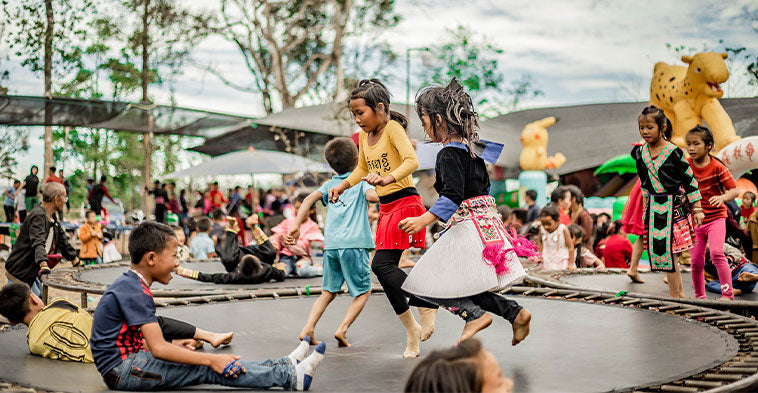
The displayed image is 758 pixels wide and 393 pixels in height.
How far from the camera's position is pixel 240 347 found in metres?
2.65

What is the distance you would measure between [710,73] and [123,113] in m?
8.94

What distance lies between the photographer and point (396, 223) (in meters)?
2.52

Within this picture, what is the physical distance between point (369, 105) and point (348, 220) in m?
0.50

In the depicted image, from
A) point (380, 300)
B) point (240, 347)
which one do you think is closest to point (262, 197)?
point (380, 300)

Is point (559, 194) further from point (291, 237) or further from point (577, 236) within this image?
point (291, 237)

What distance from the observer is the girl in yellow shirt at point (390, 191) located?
8.12ft

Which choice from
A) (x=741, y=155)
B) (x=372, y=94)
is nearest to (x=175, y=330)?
(x=372, y=94)

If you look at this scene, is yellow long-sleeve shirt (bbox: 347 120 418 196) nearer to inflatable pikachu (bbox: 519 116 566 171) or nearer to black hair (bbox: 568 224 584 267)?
black hair (bbox: 568 224 584 267)

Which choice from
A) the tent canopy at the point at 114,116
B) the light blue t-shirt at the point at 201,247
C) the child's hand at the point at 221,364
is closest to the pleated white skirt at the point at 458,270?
the child's hand at the point at 221,364

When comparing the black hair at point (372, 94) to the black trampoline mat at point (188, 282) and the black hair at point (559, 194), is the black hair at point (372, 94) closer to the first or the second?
the black trampoline mat at point (188, 282)

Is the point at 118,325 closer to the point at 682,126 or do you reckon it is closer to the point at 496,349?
the point at 496,349

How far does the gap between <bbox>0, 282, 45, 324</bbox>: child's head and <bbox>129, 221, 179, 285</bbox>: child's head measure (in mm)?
984

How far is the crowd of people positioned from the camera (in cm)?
189

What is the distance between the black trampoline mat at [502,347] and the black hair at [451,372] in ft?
3.30
